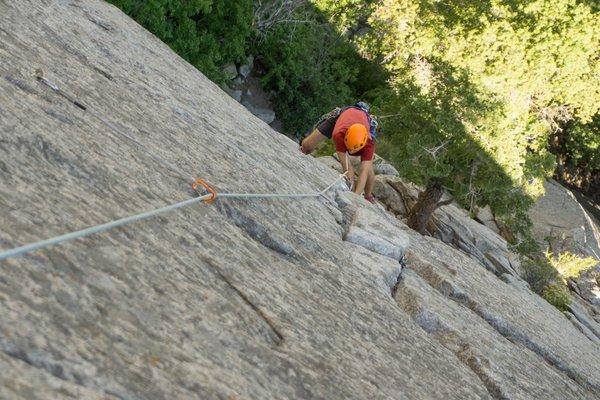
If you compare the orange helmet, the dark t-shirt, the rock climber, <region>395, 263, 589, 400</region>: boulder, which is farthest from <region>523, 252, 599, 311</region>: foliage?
<region>395, 263, 589, 400</region>: boulder

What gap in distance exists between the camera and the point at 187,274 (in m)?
2.63

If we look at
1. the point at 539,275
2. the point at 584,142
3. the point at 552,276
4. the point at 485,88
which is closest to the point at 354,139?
the point at 485,88

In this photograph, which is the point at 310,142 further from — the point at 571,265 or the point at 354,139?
the point at 571,265

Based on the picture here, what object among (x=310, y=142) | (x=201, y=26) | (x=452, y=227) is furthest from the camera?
(x=201, y=26)

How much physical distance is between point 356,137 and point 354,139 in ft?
0.13

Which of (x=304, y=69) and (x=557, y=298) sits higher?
(x=304, y=69)

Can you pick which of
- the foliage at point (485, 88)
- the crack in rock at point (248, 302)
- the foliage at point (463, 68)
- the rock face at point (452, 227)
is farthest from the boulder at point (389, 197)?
the crack in rock at point (248, 302)

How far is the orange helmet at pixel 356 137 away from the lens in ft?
28.8

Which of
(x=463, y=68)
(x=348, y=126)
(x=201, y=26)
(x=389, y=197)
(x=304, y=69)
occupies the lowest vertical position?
(x=389, y=197)

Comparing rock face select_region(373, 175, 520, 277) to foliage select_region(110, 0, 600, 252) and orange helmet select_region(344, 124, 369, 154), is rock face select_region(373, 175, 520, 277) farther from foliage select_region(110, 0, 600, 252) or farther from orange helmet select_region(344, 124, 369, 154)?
orange helmet select_region(344, 124, 369, 154)

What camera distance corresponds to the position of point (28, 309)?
71.2 inches

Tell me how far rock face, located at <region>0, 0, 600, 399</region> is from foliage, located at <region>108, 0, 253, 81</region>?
11980 millimetres

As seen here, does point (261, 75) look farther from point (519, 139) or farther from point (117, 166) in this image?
point (117, 166)

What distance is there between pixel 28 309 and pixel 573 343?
6.48 meters
